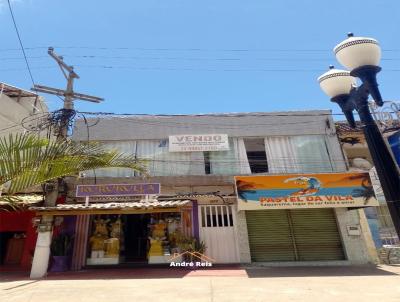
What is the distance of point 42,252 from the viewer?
33.2 feet

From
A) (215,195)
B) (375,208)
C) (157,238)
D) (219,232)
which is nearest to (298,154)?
(375,208)

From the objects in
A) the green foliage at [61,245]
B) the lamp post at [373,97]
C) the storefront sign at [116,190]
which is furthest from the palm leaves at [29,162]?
the green foliage at [61,245]

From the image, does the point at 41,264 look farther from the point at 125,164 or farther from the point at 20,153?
the point at 20,153

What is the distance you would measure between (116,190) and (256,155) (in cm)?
700

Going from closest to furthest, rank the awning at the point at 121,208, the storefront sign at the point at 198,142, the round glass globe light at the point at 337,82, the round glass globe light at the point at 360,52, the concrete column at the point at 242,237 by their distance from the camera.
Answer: the round glass globe light at the point at 360,52
the round glass globe light at the point at 337,82
the awning at the point at 121,208
the concrete column at the point at 242,237
the storefront sign at the point at 198,142

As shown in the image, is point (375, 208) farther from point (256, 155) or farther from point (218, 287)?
point (218, 287)

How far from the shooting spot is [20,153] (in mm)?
4254

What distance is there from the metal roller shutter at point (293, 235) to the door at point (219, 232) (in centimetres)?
77

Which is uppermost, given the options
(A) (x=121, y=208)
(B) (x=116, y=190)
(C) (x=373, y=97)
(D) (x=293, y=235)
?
(B) (x=116, y=190)

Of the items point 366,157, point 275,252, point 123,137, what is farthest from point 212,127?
point 366,157

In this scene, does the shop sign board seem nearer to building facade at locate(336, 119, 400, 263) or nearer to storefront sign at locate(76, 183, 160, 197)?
building facade at locate(336, 119, 400, 263)

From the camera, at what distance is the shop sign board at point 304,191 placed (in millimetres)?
11797

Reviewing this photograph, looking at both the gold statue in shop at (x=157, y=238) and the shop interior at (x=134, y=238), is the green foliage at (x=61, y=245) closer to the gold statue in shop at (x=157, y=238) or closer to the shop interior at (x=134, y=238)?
the shop interior at (x=134, y=238)

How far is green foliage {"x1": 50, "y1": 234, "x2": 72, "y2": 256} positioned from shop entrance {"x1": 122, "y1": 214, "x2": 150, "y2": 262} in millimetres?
2376
